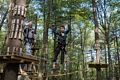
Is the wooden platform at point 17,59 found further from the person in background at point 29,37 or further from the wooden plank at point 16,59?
the person in background at point 29,37

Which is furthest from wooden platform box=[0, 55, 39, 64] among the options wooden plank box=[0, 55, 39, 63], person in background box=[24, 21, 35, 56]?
person in background box=[24, 21, 35, 56]

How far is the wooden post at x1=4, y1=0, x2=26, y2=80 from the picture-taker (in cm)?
611

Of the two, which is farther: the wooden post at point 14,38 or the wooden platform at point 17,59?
the wooden post at point 14,38

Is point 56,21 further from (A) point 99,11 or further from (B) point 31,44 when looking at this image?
(B) point 31,44

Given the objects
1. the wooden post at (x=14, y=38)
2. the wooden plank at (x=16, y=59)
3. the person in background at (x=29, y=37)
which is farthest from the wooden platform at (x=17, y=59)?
the person in background at (x=29, y=37)

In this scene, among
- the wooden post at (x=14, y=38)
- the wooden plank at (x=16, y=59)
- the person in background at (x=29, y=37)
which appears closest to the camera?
the wooden plank at (x=16, y=59)

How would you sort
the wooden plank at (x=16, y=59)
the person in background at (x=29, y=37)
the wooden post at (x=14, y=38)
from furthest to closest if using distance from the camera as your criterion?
the person in background at (x=29, y=37)
the wooden post at (x=14, y=38)
the wooden plank at (x=16, y=59)

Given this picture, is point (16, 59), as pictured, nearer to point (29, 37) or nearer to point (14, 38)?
point (14, 38)

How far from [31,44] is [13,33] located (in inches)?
120

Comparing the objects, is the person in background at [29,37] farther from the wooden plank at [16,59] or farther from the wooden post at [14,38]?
the wooden plank at [16,59]

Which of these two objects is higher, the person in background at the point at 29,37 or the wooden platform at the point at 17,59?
the person in background at the point at 29,37

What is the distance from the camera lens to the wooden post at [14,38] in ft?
20.0

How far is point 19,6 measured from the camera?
646 centimetres

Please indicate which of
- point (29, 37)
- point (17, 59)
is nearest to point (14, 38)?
point (17, 59)
